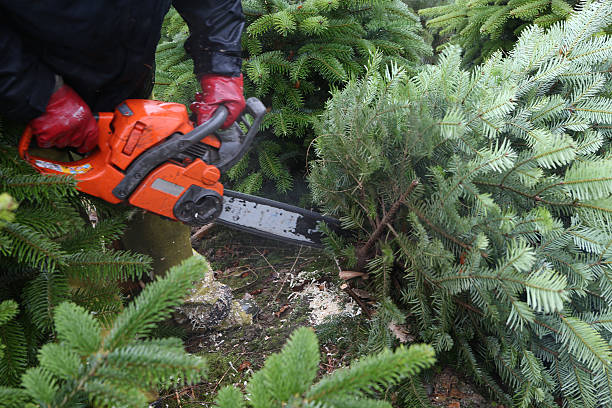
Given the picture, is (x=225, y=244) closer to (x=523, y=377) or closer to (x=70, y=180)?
(x=70, y=180)

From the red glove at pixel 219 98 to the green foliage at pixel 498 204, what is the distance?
0.45 metres

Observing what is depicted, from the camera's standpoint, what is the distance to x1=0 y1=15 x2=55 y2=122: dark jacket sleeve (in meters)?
1.28

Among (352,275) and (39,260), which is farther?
(352,275)

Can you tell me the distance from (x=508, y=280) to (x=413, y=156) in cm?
62

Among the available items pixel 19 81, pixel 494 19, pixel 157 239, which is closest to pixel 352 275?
pixel 157 239

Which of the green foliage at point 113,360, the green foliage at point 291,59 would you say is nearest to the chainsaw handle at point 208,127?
the green foliage at point 291,59

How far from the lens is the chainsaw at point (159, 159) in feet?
5.34

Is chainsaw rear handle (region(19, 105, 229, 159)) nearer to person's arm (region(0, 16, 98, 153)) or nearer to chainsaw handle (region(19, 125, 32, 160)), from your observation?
person's arm (region(0, 16, 98, 153))

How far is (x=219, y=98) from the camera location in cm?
189

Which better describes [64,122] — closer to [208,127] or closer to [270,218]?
[208,127]

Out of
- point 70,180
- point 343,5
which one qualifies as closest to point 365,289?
point 70,180

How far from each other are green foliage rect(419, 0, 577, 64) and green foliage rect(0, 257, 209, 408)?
3.43 metres

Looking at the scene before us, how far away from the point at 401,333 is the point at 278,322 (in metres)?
0.72

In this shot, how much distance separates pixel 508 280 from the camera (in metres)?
1.29
